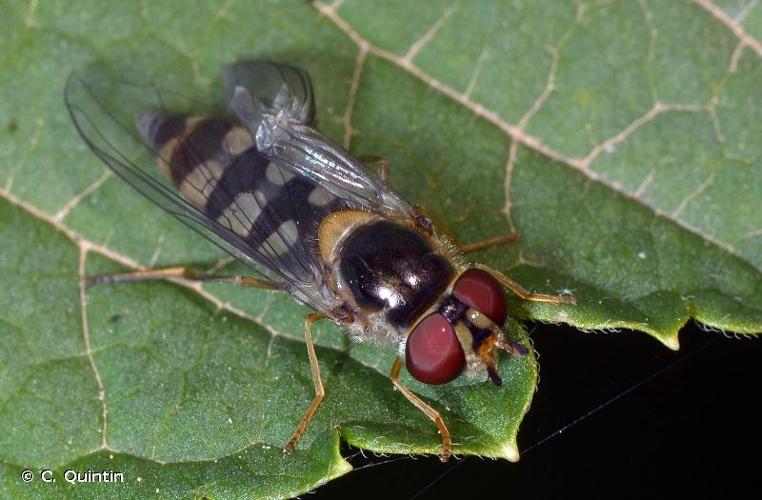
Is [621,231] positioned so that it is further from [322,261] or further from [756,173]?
[322,261]

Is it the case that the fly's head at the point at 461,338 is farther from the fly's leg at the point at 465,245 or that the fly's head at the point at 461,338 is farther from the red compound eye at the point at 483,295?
the fly's leg at the point at 465,245

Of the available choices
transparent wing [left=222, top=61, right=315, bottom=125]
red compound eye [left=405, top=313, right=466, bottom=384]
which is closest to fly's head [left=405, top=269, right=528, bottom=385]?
red compound eye [left=405, top=313, right=466, bottom=384]

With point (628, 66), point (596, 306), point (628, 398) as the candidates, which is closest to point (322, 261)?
point (596, 306)

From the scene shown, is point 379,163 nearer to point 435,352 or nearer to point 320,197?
point 320,197

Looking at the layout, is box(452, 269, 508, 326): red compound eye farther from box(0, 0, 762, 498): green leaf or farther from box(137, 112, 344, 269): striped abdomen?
box(137, 112, 344, 269): striped abdomen

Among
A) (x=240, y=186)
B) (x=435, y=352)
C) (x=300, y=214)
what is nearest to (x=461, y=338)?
(x=435, y=352)

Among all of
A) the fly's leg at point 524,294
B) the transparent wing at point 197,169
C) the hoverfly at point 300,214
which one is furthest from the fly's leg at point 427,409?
the fly's leg at point 524,294

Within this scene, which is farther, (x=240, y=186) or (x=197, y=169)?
(x=197, y=169)
